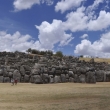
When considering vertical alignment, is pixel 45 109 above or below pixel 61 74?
below

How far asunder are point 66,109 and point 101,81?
71.0 feet

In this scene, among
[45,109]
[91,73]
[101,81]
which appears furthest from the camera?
[101,81]

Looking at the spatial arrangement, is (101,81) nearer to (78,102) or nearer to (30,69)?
(30,69)

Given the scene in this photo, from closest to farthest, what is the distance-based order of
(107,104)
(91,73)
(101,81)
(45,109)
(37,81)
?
(45,109) < (107,104) < (37,81) < (91,73) < (101,81)

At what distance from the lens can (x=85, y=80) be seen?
31469 mm

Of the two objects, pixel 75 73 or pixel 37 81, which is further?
pixel 75 73

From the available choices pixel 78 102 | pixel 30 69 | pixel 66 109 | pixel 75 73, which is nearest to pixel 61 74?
pixel 75 73

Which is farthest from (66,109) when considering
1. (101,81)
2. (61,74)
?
(101,81)

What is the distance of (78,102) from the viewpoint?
1511 cm

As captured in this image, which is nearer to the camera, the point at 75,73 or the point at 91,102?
the point at 91,102

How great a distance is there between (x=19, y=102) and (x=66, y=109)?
11.5 ft

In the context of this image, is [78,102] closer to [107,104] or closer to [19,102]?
[107,104]

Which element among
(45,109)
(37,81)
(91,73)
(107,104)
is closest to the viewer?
(45,109)

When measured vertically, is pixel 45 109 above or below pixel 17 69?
below
